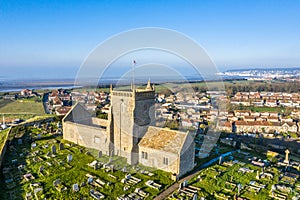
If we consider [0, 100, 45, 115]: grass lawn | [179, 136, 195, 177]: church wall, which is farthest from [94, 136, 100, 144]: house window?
[0, 100, 45, 115]: grass lawn

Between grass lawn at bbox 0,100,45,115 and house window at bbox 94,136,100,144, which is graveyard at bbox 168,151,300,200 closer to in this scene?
house window at bbox 94,136,100,144

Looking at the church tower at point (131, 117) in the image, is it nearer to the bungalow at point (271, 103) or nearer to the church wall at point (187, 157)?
the church wall at point (187, 157)

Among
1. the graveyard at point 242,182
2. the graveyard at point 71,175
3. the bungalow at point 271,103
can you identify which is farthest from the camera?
the bungalow at point 271,103

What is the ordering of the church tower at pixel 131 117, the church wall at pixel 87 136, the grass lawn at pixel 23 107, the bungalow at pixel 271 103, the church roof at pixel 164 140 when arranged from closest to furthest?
the church roof at pixel 164 140 < the church tower at pixel 131 117 < the church wall at pixel 87 136 < the grass lawn at pixel 23 107 < the bungalow at pixel 271 103

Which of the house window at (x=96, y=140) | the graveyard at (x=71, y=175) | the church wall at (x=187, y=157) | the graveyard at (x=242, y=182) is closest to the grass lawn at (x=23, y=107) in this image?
the graveyard at (x=71, y=175)

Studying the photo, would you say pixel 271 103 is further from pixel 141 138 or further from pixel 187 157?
pixel 141 138

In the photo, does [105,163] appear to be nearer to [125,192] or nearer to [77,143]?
[125,192]
